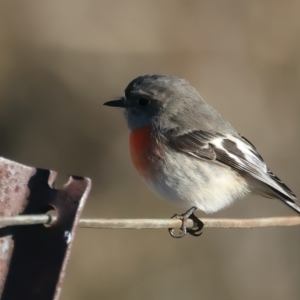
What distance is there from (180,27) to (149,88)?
3.08 meters

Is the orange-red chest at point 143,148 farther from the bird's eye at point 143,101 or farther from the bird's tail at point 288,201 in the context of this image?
the bird's tail at point 288,201

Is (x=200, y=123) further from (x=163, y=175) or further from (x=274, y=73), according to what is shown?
(x=274, y=73)

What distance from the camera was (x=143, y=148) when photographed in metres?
4.00

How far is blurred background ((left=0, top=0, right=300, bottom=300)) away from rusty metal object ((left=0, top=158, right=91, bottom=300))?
4.70m

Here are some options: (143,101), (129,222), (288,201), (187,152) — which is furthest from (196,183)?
(129,222)

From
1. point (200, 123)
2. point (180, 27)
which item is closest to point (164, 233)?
point (180, 27)

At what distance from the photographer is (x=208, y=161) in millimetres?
4125

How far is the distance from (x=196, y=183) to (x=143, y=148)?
0.40 meters

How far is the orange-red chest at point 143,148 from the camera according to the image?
3.96 m

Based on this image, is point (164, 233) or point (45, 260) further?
point (164, 233)

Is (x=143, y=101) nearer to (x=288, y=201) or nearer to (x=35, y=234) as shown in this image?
(x=288, y=201)

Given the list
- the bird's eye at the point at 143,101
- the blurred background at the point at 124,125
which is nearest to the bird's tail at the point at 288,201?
the bird's eye at the point at 143,101

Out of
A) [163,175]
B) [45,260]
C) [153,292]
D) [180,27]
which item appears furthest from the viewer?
[180,27]

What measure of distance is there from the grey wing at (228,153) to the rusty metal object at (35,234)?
2152 mm
